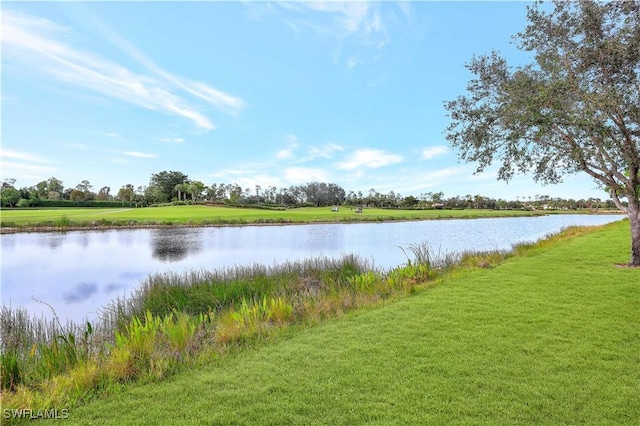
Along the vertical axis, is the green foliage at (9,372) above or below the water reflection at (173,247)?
above

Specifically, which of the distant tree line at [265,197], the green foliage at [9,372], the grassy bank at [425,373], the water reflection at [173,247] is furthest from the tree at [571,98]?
the distant tree line at [265,197]

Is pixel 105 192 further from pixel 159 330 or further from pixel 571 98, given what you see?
pixel 571 98

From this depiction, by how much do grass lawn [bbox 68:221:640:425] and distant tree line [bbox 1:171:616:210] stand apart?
80534 mm

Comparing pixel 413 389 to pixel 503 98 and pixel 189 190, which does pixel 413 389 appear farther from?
pixel 189 190

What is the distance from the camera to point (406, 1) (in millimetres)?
15242

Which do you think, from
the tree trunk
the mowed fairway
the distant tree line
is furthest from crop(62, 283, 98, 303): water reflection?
the distant tree line

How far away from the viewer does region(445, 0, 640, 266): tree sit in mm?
9266

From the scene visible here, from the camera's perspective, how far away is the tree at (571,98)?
927cm

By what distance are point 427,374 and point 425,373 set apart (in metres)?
0.03

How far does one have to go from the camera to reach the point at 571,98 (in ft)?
31.1

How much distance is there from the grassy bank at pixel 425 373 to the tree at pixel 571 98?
16.1 ft

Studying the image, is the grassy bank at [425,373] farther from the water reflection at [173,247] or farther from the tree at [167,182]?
the tree at [167,182]

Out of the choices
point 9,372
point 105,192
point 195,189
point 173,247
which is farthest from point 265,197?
point 9,372

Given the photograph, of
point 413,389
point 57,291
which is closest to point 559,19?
point 413,389
